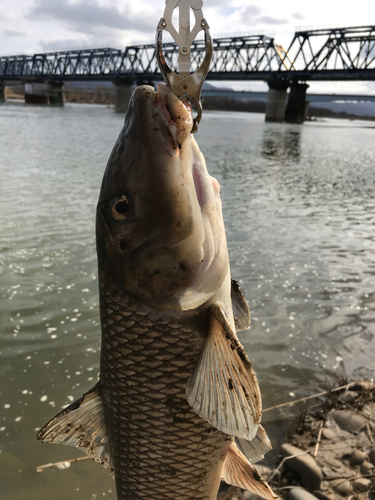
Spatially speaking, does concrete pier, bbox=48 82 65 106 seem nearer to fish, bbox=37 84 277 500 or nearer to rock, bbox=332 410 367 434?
rock, bbox=332 410 367 434

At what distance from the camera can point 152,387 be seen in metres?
1.78

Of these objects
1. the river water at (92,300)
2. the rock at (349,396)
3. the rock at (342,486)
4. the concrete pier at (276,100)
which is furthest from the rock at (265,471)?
the concrete pier at (276,100)

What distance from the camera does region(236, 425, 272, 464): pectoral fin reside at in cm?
213

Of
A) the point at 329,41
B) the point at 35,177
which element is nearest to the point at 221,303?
the point at 35,177

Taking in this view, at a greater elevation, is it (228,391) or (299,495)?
(228,391)

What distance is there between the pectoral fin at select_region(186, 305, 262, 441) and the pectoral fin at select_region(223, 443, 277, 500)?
0.58m

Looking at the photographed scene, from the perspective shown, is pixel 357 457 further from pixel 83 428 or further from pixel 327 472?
pixel 83 428

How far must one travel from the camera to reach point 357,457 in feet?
9.89

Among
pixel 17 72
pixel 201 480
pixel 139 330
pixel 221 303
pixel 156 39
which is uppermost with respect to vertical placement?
pixel 17 72

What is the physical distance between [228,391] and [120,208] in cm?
88

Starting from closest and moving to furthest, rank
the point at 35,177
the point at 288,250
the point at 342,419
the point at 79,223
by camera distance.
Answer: the point at 342,419 < the point at 288,250 < the point at 79,223 < the point at 35,177

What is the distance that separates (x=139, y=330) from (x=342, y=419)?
2.59 m

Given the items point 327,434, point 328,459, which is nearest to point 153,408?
point 328,459

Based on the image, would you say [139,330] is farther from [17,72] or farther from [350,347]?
[17,72]
